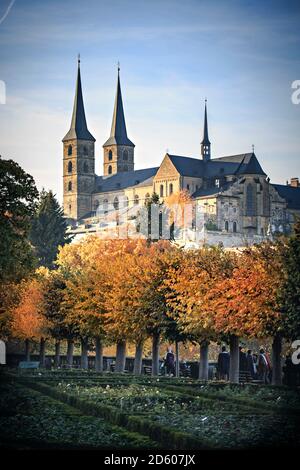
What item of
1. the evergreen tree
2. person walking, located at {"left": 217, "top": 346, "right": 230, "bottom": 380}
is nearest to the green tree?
person walking, located at {"left": 217, "top": 346, "right": 230, "bottom": 380}

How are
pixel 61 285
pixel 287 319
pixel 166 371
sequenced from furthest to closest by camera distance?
pixel 61 285 → pixel 166 371 → pixel 287 319

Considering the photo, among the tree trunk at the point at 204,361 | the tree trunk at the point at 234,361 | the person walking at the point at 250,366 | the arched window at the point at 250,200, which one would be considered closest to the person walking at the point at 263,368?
the tree trunk at the point at 234,361

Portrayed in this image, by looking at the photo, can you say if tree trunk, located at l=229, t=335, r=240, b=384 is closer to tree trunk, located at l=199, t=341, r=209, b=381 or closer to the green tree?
tree trunk, located at l=199, t=341, r=209, b=381

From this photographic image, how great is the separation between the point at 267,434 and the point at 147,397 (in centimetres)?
793

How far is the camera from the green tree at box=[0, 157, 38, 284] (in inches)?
1683

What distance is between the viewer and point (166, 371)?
163 feet

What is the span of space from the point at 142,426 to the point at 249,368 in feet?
69.3

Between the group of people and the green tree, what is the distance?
328 inches

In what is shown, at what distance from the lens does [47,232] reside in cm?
14238
